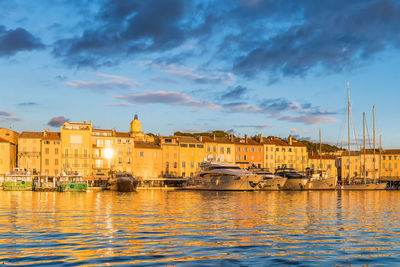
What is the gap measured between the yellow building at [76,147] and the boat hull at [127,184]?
882 inches

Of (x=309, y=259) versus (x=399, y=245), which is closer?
(x=309, y=259)

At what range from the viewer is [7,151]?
3804 inches

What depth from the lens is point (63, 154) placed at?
98.8 meters

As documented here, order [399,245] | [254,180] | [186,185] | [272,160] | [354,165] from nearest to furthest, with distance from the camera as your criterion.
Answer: [399,245]
[254,180]
[186,185]
[272,160]
[354,165]

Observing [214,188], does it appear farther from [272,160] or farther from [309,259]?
[309,259]

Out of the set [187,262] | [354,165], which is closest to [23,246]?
[187,262]

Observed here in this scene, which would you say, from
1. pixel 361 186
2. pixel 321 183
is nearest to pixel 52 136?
pixel 321 183

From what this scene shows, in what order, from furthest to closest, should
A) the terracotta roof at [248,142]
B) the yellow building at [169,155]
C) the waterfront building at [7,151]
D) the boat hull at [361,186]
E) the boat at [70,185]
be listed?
the terracotta roof at [248,142] → the yellow building at [169,155] → the waterfront building at [7,151] → the boat hull at [361,186] → the boat at [70,185]

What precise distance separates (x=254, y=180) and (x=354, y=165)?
197ft

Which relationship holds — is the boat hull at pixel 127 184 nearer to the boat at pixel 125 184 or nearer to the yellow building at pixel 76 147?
the boat at pixel 125 184

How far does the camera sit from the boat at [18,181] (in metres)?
79.7

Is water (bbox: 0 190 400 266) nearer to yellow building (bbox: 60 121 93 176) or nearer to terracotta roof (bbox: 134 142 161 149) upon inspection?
yellow building (bbox: 60 121 93 176)

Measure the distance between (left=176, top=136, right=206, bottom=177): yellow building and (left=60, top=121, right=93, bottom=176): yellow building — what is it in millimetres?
20998

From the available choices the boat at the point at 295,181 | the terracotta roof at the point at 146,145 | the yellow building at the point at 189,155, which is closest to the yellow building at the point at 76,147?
the terracotta roof at the point at 146,145
